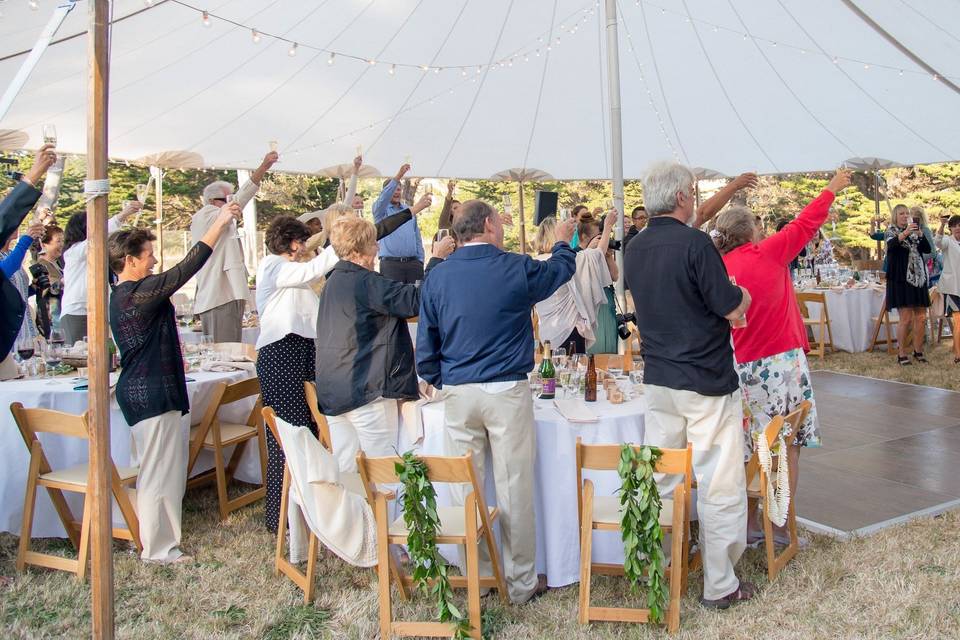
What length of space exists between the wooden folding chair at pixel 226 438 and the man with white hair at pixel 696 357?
2.17 m

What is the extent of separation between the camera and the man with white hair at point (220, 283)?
6242mm

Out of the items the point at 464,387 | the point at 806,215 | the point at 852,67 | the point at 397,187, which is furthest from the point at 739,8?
the point at 464,387

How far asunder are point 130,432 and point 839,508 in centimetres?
370

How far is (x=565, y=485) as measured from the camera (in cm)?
329

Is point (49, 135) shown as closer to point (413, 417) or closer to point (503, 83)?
point (413, 417)

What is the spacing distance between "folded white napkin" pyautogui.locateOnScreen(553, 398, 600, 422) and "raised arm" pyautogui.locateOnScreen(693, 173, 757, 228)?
92 centimetres

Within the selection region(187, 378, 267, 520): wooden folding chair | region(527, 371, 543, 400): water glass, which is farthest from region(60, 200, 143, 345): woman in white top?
region(527, 371, 543, 400): water glass

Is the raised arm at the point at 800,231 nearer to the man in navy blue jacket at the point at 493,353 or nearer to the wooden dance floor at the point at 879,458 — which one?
the man in navy blue jacket at the point at 493,353

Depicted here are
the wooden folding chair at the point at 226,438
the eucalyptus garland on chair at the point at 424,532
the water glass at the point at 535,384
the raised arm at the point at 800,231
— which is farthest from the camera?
the wooden folding chair at the point at 226,438

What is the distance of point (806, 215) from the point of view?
337 centimetres

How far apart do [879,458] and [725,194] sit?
8.12 feet

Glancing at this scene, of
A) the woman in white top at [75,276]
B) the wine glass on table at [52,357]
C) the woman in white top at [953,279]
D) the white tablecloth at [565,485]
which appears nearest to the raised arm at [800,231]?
the white tablecloth at [565,485]

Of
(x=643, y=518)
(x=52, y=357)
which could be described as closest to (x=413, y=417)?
(x=643, y=518)

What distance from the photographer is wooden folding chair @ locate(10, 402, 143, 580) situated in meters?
3.52
